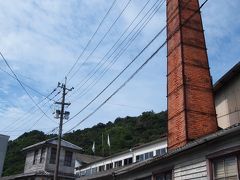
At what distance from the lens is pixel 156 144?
117 feet

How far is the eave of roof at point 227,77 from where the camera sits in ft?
57.1

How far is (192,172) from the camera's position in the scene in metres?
11.3

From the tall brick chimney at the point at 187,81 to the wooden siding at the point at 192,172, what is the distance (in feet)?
14.5

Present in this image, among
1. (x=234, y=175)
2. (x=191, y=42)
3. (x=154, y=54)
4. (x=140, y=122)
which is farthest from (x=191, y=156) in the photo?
(x=140, y=122)

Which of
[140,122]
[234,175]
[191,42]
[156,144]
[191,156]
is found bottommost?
[234,175]

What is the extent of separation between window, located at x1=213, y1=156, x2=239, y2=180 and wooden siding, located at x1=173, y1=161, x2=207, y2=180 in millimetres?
463

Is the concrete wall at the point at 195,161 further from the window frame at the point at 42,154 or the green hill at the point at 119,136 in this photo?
the green hill at the point at 119,136

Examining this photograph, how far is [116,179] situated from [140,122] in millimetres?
58755

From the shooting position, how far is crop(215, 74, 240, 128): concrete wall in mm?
17406

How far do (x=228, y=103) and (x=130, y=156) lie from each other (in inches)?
899

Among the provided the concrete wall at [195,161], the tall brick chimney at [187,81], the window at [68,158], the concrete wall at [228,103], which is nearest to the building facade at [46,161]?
the window at [68,158]

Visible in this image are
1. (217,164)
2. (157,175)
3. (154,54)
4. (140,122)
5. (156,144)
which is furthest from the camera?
(140,122)

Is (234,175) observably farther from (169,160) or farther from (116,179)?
(116,179)

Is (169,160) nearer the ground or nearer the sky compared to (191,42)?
nearer the ground
